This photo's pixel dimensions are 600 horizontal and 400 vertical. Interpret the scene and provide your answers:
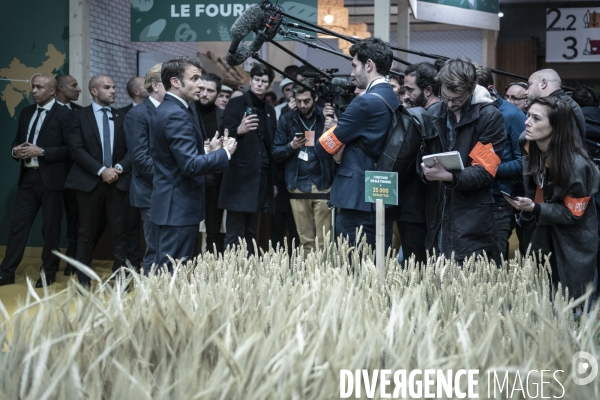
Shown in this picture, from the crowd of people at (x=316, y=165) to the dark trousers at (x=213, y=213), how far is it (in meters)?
0.01

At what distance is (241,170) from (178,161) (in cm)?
170

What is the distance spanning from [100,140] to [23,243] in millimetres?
979

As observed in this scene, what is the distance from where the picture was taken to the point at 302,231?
5602mm

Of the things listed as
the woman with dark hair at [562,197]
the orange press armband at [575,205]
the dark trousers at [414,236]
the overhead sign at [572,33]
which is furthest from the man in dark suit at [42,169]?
the overhead sign at [572,33]

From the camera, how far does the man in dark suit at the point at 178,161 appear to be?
369 cm

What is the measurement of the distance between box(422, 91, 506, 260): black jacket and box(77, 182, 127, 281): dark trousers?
2803 mm

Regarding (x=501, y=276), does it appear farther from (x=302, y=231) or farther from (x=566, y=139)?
(x=302, y=231)

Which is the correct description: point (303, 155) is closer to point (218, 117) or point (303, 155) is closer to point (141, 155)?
point (218, 117)

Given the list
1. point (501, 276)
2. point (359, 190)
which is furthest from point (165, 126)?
point (501, 276)

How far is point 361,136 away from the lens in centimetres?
361

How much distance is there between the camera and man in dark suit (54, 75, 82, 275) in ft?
19.3

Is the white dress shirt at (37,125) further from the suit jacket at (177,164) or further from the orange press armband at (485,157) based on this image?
Answer: the orange press armband at (485,157)

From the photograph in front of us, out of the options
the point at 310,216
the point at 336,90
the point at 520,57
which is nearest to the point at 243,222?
the point at 310,216

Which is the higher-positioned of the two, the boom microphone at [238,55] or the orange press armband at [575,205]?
the boom microphone at [238,55]
